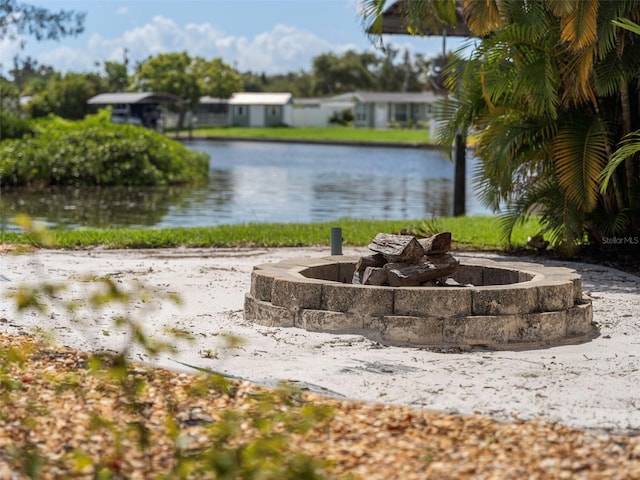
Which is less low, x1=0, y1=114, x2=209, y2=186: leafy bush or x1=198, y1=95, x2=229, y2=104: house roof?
x1=198, y1=95, x2=229, y2=104: house roof

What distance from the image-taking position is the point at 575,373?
23.2 ft

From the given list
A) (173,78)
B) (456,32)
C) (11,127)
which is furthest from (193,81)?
(456,32)

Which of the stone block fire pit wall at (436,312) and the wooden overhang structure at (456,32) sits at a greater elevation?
the wooden overhang structure at (456,32)

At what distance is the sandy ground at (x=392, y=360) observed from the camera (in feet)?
20.4

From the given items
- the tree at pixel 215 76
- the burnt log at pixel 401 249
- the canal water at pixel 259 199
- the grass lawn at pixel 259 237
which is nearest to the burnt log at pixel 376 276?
the burnt log at pixel 401 249

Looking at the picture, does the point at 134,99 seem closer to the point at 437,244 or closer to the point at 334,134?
the point at 334,134

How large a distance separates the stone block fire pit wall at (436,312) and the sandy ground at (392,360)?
0.52 ft

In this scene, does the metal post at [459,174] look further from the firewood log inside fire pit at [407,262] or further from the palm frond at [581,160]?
the firewood log inside fire pit at [407,262]

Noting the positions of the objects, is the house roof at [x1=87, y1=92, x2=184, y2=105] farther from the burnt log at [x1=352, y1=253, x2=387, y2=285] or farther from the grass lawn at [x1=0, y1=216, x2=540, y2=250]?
the burnt log at [x1=352, y1=253, x2=387, y2=285]

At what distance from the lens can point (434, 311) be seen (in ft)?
26.1

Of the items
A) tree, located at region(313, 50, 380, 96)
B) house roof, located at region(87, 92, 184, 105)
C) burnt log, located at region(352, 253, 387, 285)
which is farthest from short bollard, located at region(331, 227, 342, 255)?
tree, located at region(313, 50, 380, 96)

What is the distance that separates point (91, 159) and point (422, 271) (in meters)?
24.4

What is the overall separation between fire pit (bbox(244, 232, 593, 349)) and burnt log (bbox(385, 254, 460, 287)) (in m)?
0.02

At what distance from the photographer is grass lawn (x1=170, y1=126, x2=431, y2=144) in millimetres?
68000
